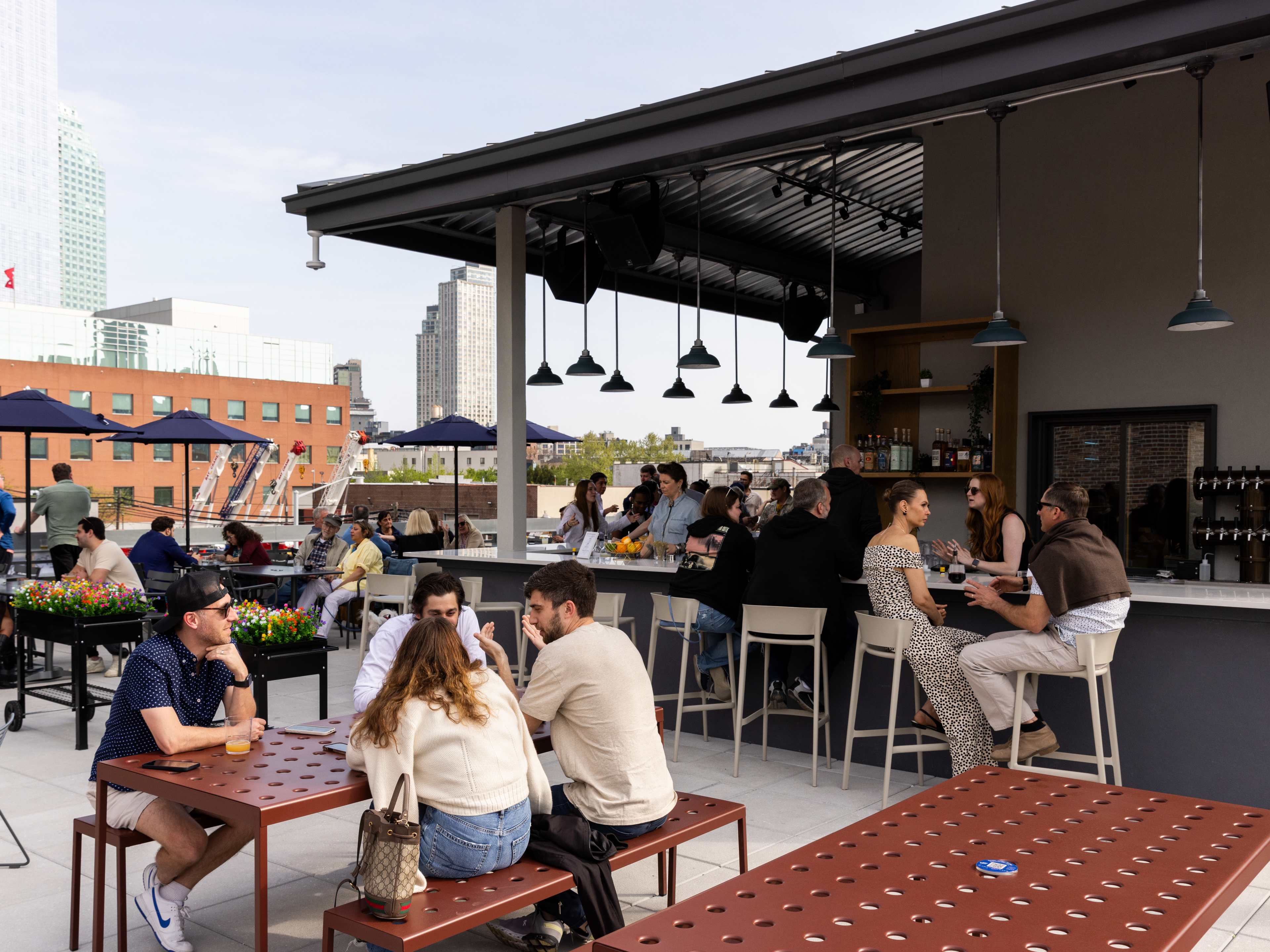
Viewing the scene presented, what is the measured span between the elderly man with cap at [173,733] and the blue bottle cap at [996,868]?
2.18 metres

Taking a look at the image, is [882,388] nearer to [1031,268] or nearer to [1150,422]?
[1031,268]

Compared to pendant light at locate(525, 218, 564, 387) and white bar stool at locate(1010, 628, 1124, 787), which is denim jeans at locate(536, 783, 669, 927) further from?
pendant light at locate(525, 218, 564, 387)

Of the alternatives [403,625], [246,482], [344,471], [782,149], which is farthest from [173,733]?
[246,482]

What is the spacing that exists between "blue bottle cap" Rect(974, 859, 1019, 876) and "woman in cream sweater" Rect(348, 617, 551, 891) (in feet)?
4.24

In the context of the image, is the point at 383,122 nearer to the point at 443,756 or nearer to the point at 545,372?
the point at 545,372

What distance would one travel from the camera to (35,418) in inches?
362

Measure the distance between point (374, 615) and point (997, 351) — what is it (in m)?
5.66

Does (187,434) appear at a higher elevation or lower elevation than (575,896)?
higher

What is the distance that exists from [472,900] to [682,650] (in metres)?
4.00

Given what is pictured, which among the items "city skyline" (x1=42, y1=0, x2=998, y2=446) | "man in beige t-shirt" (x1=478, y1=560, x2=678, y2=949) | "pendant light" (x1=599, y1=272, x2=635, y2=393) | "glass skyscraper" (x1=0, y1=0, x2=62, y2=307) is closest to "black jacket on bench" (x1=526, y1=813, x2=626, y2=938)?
"man in beige t-shirt" (x1=478, y1=560, x2=678, y2=949)

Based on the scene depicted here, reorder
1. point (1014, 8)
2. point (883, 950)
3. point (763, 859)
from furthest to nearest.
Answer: point (1014, 8), point (763, 859), point (883, 950)

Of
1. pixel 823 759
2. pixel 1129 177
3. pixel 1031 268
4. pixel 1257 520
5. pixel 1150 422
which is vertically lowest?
pixel 823 759

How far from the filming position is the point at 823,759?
19.2 ft

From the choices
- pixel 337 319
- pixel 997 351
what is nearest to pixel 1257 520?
pixel 997 351
